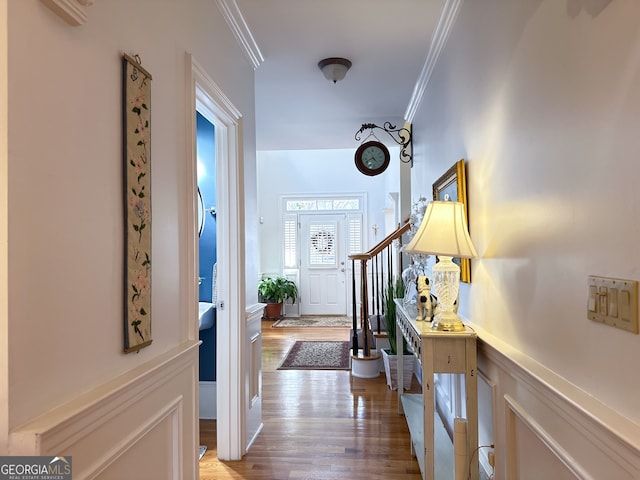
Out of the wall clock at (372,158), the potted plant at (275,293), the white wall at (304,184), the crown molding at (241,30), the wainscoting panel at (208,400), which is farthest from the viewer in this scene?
the white wall at (304,184)

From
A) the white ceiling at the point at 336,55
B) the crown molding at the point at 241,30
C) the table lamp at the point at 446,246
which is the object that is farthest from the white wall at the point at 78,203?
the table lamp at the point at 446,246

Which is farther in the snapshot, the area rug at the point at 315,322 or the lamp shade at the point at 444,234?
the area rug at the point at 315,322

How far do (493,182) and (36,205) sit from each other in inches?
63.8

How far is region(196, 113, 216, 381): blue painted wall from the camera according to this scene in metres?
3.17

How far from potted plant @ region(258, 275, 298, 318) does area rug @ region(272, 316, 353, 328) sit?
0.24 meters

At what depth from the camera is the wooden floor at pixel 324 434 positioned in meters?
2.35

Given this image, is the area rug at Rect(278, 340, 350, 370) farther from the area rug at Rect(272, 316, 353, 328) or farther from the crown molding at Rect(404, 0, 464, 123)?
the crown molding at Rect(404, 0, 464, 123)

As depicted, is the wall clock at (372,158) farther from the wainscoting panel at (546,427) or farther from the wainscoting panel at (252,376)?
the wainscoting panel at (546,427)

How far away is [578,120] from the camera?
107cm

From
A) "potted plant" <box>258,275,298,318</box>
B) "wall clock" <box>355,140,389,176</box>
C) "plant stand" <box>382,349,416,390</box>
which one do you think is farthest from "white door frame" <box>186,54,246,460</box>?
"potted plant" <box>258,275,298,318</box>

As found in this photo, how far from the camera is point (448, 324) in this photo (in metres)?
1.85

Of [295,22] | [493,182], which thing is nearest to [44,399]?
[493,182]

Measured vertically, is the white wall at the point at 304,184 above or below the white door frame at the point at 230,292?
above

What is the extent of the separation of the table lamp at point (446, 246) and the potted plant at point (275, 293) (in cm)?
583
